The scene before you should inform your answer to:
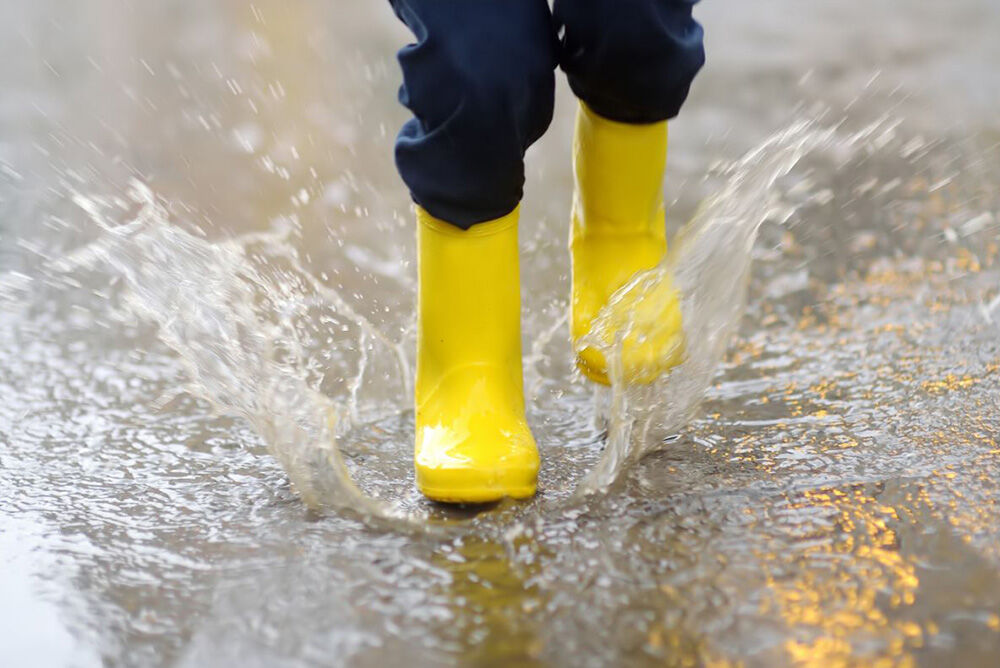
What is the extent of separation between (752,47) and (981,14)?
1035 millimetres

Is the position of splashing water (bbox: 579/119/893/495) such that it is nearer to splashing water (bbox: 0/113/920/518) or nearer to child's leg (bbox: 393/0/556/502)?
splashing water (bbox: 0/113/920/518)

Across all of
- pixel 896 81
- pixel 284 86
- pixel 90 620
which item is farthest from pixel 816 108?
pixel 90 620

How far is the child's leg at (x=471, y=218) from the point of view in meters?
1.27

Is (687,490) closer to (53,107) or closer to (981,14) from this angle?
(53,107)

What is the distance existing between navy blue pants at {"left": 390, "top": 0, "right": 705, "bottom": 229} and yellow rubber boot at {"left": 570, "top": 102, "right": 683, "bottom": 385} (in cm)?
5

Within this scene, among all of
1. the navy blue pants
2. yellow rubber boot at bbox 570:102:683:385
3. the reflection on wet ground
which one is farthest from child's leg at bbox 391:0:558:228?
the reflection on wet ground

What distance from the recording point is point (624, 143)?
4.96 ft

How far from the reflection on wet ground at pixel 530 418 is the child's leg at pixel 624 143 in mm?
134

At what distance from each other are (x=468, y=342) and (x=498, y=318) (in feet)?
0.14

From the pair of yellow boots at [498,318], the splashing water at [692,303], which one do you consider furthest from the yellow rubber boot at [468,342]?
the splashing water at [692,303]

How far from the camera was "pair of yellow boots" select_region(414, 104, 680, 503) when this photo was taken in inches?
52.6

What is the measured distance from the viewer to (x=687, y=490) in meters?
1.33

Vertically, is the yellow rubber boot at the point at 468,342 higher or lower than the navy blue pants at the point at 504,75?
lower

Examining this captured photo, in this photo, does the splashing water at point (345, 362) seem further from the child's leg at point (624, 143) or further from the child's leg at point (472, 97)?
the child's leg at point (472, 97)
